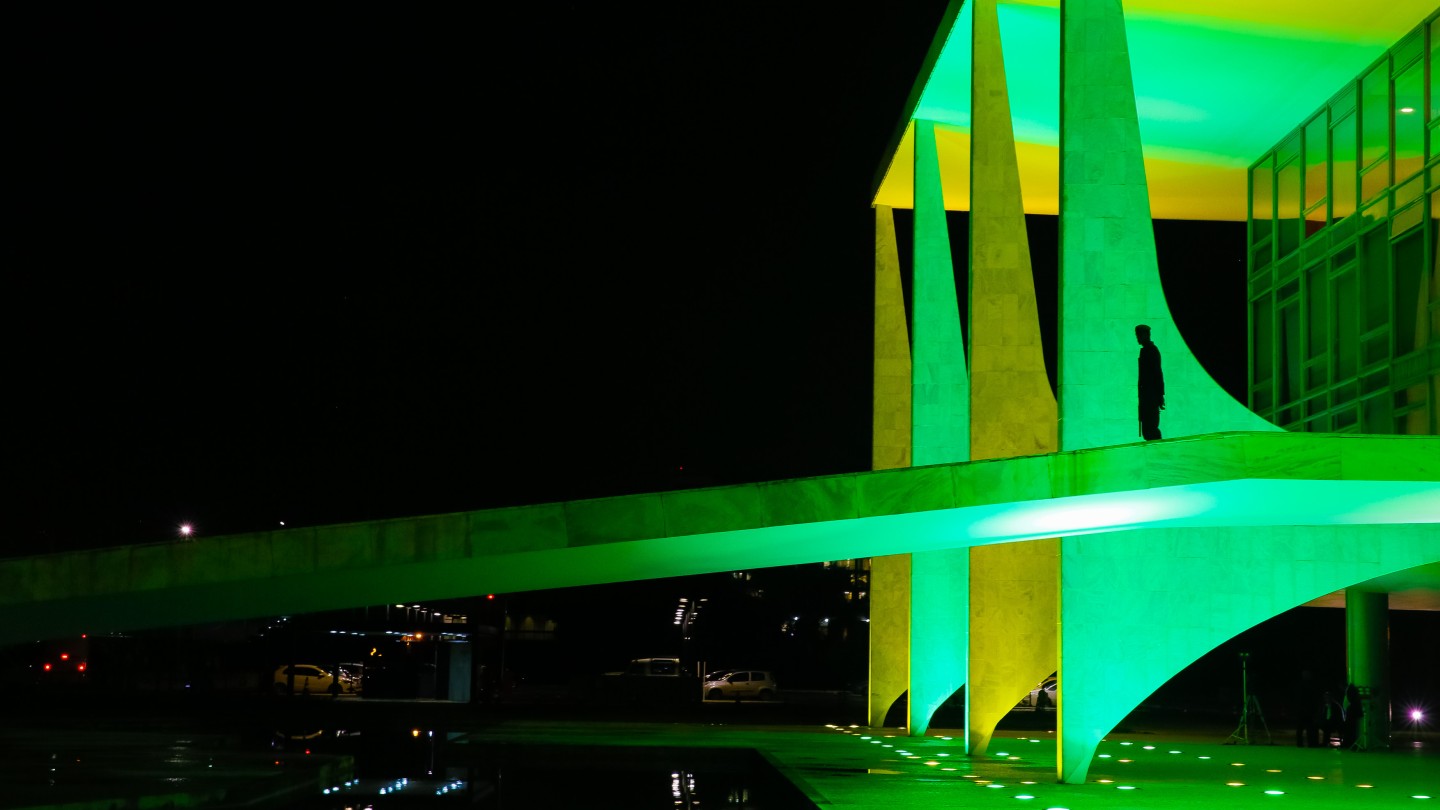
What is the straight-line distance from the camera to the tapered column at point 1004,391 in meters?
18.9

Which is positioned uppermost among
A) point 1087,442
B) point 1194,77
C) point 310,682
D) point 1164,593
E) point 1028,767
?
point 1194,77

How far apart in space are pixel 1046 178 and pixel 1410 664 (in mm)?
26073

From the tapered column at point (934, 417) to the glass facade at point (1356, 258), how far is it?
5308mm

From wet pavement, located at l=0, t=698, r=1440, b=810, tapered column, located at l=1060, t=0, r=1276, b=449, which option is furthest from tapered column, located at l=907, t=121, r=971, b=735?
tapered column, located at l=1060, t=0, r=1276, b=449

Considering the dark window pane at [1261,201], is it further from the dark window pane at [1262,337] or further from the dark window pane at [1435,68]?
the dark window pane at [1435,68]

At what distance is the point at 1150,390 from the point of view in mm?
14883

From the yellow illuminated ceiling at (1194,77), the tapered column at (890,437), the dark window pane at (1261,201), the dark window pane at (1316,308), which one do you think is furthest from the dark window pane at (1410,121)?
the tapered column at (890,437)

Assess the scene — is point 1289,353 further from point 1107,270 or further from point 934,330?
point 1107,270

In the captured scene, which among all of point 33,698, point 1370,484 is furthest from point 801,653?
point 1370,484

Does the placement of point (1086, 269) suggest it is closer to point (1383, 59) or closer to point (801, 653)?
point (1383, 59)

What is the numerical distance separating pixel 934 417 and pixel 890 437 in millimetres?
3316

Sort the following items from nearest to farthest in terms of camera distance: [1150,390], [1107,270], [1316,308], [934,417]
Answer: [1150,390] < [1107,270] < [934,417] < [1316,308]

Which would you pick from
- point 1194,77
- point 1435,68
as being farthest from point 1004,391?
point 1435,68

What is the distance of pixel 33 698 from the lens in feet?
99.2
